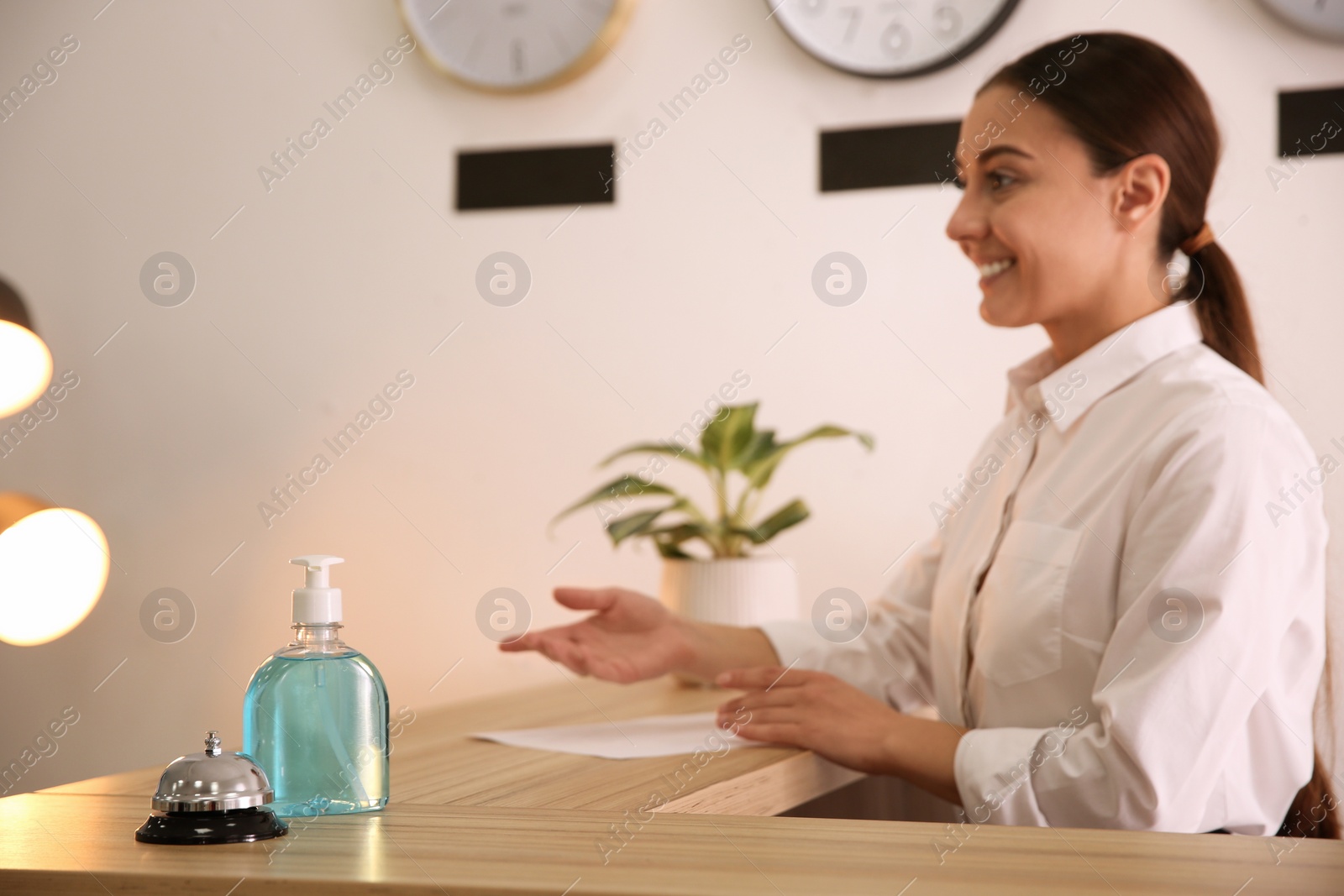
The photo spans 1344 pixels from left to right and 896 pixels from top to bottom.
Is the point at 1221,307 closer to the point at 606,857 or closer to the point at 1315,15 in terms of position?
the point at 1315,15

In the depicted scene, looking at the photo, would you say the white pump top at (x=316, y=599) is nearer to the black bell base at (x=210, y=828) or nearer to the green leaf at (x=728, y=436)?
the black bell base at (x=210, y=828)

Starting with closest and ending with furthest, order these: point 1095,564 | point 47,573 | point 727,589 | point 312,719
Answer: point 312,719, point 1095,564, point 727,589, point 47,573

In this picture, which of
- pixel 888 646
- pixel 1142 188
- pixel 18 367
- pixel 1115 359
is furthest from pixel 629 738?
pixel 18 367

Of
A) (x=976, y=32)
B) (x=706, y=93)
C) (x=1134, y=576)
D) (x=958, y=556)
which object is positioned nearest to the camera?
(x=1134, y=576)

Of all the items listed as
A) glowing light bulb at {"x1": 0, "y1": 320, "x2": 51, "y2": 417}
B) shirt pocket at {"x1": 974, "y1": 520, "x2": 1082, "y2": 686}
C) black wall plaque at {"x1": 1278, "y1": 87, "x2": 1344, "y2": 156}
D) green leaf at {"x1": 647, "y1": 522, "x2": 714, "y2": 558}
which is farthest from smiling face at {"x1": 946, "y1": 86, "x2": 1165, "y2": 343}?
glowing light bulb at {"x1": 0, "y1": 320, "x2": 51, "y2": 417}

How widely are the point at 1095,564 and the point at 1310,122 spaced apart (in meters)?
1.12

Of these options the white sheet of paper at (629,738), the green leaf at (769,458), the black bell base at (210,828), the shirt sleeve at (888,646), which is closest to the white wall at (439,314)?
the green leaf at (769,458)

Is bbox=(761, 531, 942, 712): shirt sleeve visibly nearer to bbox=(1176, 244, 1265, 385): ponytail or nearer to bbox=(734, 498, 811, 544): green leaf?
bbox=(734, 498, 811, 544): green leaf

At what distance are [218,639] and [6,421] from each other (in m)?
0.60

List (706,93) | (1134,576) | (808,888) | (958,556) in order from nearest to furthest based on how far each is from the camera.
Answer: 1. (808,888)
2. (1134,576)
3. (958,556)
4. (706,93)

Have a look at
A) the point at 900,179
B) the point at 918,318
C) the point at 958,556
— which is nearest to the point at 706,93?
the point at 900,179

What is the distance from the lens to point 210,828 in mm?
605

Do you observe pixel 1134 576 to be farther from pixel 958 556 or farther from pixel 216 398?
pixel 216 398

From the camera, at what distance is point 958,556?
1286mm
